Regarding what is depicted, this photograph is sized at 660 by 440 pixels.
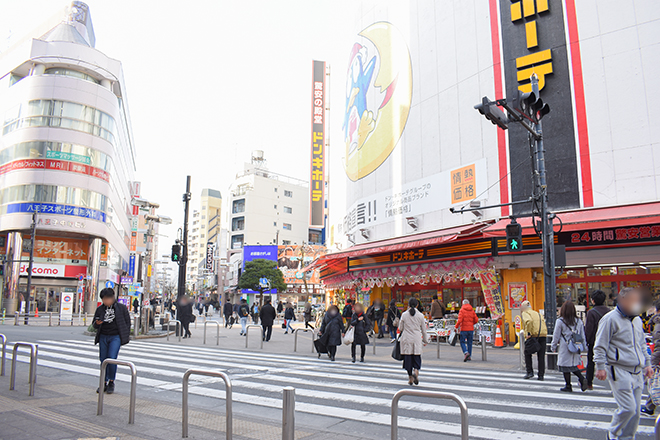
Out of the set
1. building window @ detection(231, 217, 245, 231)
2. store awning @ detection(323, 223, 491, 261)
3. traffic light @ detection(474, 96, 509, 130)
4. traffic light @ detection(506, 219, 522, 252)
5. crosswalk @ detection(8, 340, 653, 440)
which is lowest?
crosswalk @ detection(8, 340, 653, 440)

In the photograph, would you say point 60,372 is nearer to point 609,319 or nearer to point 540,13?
point 609,319

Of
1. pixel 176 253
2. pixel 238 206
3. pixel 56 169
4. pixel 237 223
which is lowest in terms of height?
pixel 176 253

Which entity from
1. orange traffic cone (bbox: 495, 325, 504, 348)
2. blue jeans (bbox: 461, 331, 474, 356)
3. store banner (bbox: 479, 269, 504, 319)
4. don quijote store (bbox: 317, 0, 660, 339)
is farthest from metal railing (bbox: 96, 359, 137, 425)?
store banner (bbox: 479, 269, 504, 319)

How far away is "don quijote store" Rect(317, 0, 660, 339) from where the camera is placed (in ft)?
51.1

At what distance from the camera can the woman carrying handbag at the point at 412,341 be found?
8.83 meters

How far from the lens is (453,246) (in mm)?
18859

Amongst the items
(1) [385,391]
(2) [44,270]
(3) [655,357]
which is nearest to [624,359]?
(3) [655,357]

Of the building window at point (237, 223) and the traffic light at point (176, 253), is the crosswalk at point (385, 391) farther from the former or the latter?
the building window at point (237, 223)

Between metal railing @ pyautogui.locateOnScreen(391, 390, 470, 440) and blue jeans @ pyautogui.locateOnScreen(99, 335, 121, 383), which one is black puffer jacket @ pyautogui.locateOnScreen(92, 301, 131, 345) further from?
metal railing @ pyautogui.locateOnScreen(391, 390, 470, 440)

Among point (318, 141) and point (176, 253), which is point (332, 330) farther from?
point (318, 141)

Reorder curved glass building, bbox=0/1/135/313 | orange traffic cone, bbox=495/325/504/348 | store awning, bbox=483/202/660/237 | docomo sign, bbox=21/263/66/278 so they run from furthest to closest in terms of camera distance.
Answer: docomo sign, bbox=21/263/66/278 < curved glass building, bbox=0/1/135/313 < orange traffic cone, bbox=495/325/504/348 < store awning, bbox=483/202/660/237

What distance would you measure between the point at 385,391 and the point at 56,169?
39681mm

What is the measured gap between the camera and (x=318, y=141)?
48.4m

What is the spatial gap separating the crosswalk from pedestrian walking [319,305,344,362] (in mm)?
487
